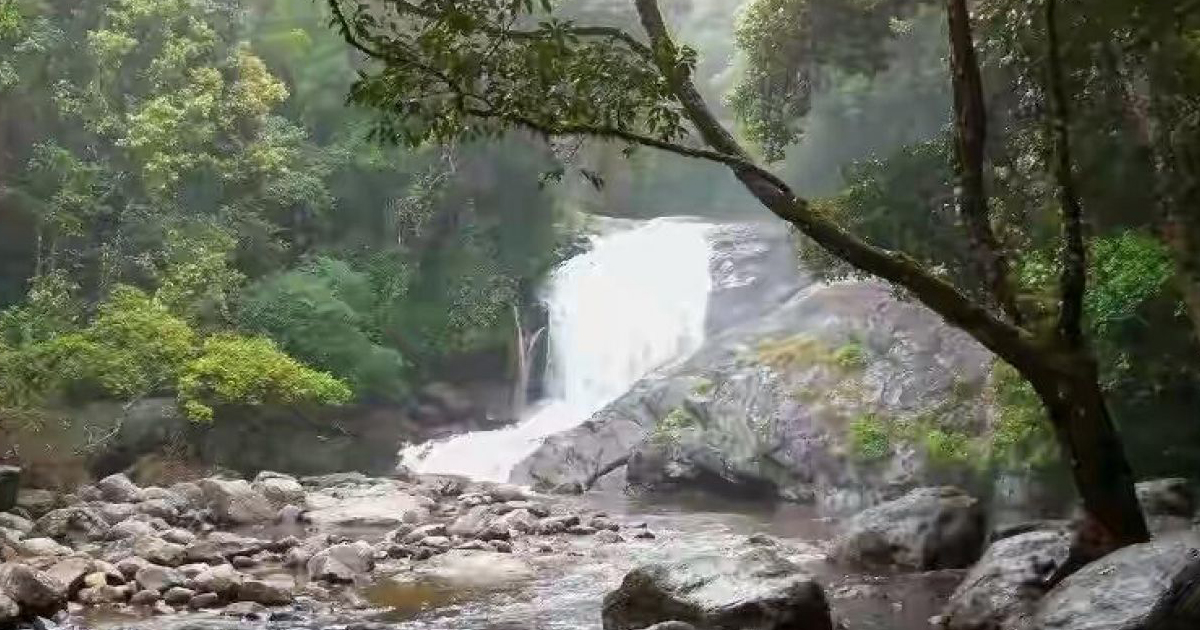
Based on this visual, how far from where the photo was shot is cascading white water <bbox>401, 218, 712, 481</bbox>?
763 inches

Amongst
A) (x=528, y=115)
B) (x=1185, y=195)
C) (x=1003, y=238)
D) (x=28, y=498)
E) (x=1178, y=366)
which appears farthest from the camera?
(x=28, y=498)

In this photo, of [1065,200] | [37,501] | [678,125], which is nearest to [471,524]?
[37,501]

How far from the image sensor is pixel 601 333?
71.8 ft

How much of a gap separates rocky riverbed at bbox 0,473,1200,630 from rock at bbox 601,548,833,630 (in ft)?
0.04

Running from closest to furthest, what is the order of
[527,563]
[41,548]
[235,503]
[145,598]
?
1. [145,598]
2. [41,548]
3. [527,563]
4. [235,503]

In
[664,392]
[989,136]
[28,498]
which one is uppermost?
[989,136]

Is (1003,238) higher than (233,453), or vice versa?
Result: (1003,238)

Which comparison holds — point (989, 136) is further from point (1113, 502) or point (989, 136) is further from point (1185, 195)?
point (1185, 195)

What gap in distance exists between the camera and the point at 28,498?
12594 millimetres

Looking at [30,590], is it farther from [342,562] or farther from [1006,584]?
[1006,584]

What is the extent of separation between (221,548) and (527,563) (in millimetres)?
2815

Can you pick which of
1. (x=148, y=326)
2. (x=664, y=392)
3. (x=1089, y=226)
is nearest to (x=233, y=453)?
(x=148, y=326)

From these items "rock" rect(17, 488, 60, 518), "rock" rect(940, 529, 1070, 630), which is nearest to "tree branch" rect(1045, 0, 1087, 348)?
"rock" rect(940, 529, 1070, 630)

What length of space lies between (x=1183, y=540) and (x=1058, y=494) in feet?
16.5
